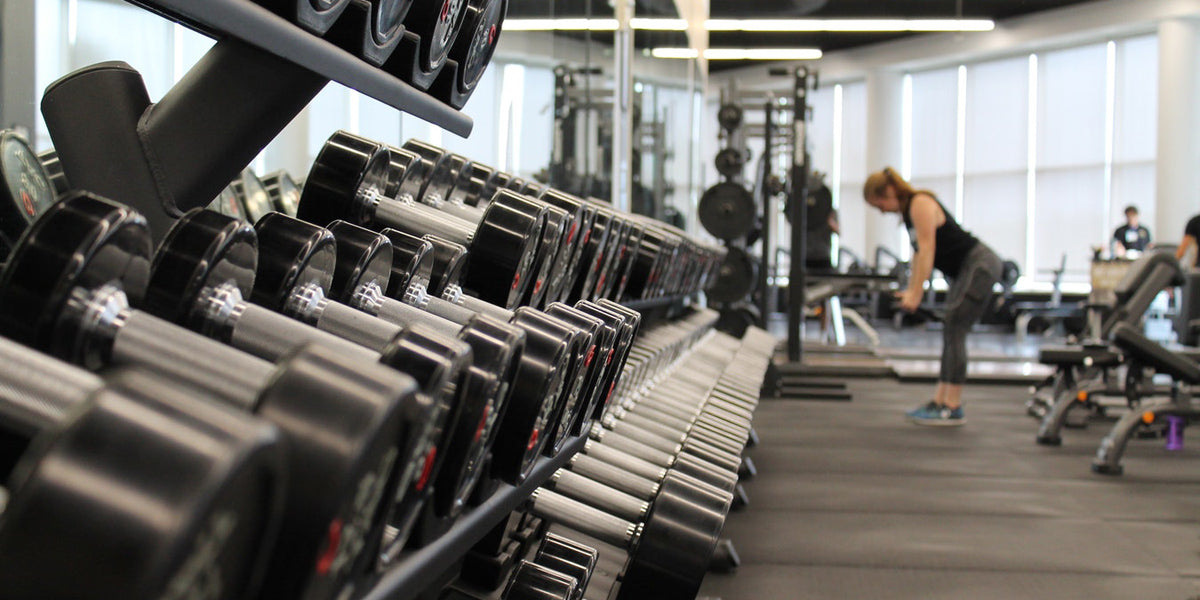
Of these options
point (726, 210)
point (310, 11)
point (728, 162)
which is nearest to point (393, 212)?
point (310, 11)

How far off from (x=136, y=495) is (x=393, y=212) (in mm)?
1024

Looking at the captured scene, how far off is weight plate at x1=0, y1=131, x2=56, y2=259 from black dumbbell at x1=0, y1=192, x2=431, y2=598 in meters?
0.39

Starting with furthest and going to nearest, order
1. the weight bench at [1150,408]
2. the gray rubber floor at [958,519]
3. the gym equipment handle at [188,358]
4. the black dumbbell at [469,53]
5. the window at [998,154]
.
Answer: the window at [998,154], the weight bench at [1150,408], the gray rubber floor at [958,519], the black dumbbell at [469,53], the gym equipment handle at [188,358]

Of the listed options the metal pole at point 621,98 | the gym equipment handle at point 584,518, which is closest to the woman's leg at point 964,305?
the metal pole at point 621,98

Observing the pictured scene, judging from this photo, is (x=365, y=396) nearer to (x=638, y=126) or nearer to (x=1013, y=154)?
(x=638, y=126)

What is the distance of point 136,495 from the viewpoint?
37 centimetres

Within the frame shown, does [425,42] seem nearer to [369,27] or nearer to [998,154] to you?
[369,27]

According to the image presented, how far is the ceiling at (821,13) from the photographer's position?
24.9 feet

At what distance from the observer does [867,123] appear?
15.3m

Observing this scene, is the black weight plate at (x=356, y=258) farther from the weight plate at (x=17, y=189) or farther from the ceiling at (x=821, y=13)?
the ceiling at (x=821, y=13)

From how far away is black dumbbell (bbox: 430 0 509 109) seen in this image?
1247 millimetres

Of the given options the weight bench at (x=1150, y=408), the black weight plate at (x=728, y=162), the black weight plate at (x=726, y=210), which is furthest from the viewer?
the black weight plate at (x=728, y=162)

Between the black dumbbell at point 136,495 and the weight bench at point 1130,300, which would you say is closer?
the black dumbbell at point 136,495

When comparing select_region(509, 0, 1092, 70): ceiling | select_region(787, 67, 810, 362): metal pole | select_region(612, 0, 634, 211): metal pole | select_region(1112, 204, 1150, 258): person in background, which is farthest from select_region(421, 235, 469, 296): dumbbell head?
select_region(1112, 204, 1150, 258): person in background
